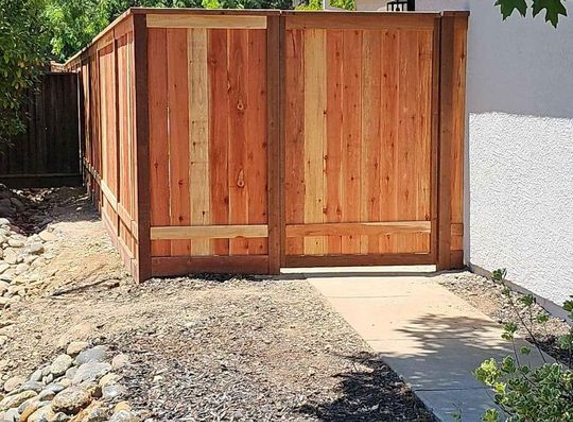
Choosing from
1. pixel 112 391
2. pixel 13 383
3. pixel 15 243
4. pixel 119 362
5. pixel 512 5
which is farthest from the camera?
pixel 15 243

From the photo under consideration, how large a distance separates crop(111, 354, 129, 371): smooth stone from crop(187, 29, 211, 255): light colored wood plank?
7.63ft

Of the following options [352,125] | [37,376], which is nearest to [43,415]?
[37,376]

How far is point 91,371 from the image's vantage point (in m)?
5.86

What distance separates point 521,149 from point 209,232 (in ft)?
8.83

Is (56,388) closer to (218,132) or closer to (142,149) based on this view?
(142,149)

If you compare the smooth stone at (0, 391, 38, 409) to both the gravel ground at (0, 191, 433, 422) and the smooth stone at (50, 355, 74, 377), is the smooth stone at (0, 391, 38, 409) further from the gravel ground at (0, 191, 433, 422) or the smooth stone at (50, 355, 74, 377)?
the gravel ground at (0, 191, 433, 422)

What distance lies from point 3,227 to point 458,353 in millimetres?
7639

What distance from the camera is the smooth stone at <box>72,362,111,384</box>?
5.76 meters

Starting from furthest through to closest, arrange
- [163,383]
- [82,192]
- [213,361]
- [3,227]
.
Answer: [82,192] < [3,227] < [213,361] < [163,383]

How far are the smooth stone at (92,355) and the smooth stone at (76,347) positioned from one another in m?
0.11

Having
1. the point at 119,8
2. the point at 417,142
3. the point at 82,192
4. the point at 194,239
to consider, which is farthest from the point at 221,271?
the point at 119,8

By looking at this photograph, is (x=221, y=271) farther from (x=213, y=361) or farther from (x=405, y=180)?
(x=213, y=361)

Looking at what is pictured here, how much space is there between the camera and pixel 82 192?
15727 mm

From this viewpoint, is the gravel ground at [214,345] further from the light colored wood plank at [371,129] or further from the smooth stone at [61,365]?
the light colored wood plank at [371,129]
